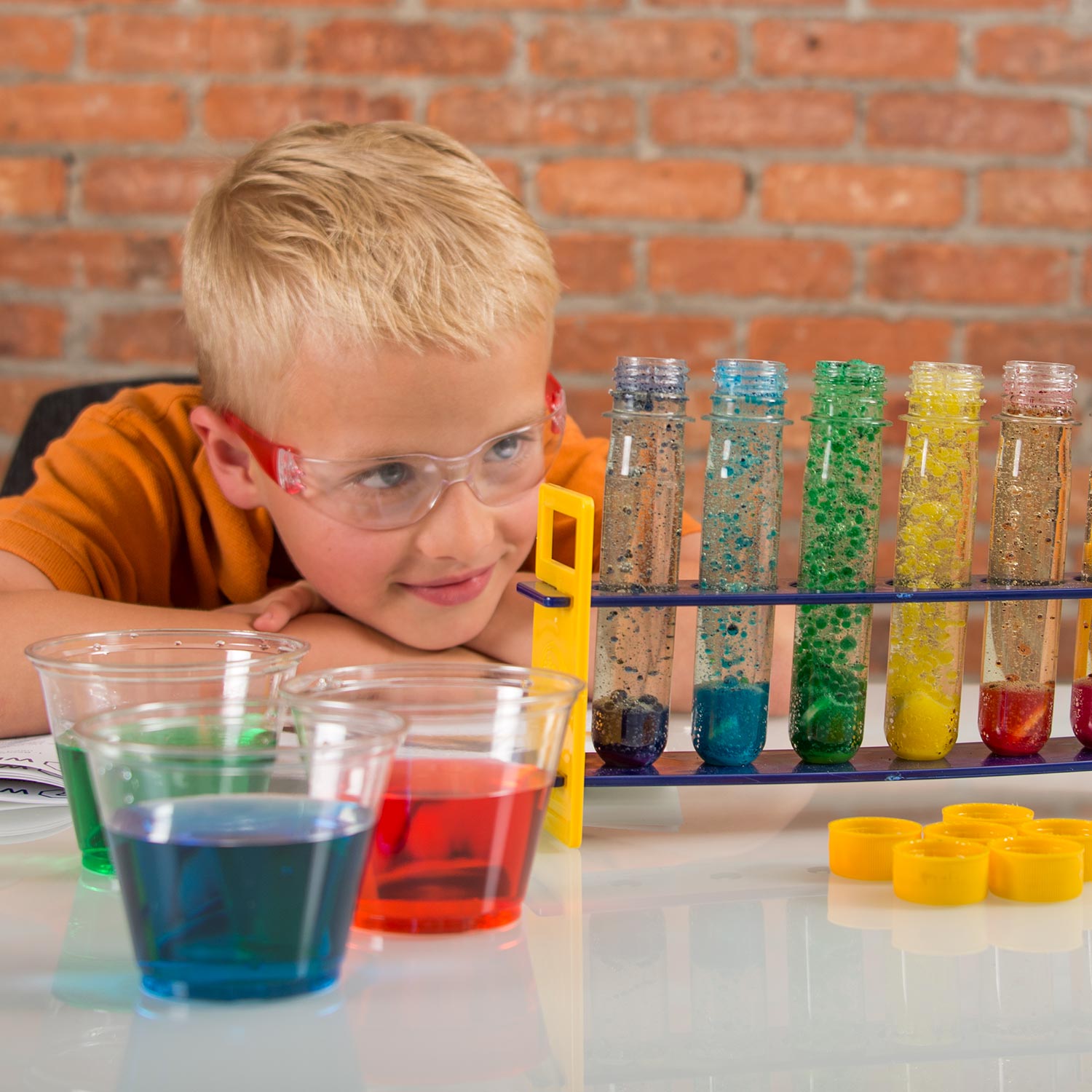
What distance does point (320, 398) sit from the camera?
1.05 metres

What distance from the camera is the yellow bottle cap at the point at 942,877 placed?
2.10ft

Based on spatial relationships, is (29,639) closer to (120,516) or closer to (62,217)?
(120,516)

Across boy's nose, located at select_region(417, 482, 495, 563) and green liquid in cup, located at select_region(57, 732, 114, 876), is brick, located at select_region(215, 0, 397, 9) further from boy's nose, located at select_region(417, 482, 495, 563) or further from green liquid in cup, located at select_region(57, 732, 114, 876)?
green liquid in cup, located at select_region(57, 732, 114, 876)

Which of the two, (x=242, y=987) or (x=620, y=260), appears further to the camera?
(x=620, y=260)

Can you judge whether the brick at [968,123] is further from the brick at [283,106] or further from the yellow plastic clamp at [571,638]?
the yellow plastic clamp at [571,638]

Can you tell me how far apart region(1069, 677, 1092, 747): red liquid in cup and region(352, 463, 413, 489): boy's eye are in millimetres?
482

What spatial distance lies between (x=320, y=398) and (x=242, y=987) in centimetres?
61

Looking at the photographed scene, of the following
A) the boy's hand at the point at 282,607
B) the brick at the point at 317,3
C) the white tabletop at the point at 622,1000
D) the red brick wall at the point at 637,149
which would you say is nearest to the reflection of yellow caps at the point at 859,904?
the white tabletop at the point at 622,1000

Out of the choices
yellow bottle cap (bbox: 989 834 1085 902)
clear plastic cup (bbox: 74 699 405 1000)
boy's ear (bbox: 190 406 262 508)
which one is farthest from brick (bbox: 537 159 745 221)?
clear plastic cup (bbox: 74 699 405 1000)

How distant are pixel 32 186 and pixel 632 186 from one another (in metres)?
0.82

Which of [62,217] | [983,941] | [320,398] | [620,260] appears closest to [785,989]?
[983,941]

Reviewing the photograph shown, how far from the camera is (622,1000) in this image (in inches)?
A: 20.9

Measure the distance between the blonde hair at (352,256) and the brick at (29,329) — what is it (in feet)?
2.62

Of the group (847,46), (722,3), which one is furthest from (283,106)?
(847,46)
